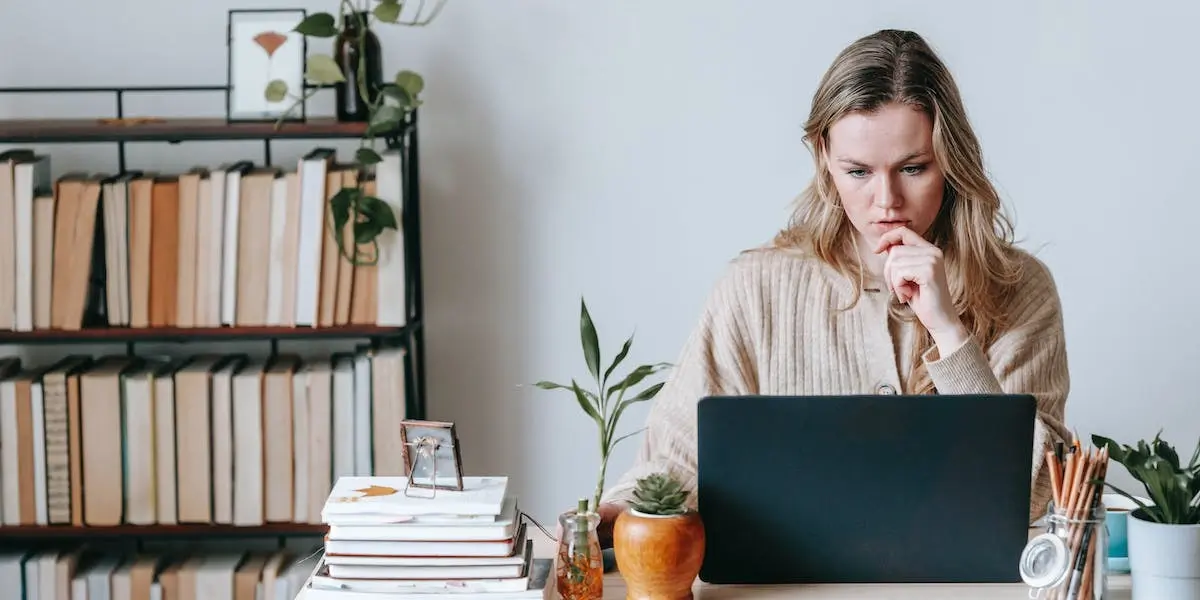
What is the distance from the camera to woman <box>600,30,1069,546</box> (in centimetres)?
185

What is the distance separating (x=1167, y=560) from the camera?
1.38 meters

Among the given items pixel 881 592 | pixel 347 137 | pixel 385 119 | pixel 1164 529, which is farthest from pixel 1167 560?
pixel 347 137

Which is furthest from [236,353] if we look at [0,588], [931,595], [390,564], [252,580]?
[931,595]

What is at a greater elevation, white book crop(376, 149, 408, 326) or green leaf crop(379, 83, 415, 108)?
green leaf crop(379, 83, 415, 108)

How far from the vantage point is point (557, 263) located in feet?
9.77

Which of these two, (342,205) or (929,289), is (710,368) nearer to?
(929,289)

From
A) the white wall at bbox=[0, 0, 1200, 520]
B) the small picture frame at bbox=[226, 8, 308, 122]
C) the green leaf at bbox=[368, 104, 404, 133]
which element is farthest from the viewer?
the white wall at bbox=[0, 0, 1200, 520]

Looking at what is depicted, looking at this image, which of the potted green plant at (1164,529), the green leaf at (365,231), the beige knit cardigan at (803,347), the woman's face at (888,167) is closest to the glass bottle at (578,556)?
the beige knit cardigan at (803,347)

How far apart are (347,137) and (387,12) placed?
0.27 m

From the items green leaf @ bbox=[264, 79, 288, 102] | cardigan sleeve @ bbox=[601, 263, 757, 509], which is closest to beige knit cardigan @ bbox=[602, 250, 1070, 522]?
cardigan sleeve @ bbox=[601, 263, 757, 509]

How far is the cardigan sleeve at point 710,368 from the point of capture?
200 cm

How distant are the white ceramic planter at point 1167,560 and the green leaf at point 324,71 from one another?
1761mm

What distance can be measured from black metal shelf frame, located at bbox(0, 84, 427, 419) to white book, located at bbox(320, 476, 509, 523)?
3.89ft

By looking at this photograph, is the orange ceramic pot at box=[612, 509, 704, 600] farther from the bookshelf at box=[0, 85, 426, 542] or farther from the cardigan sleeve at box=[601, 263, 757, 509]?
the bookshelf at box=[0, 85, 426, 542]
